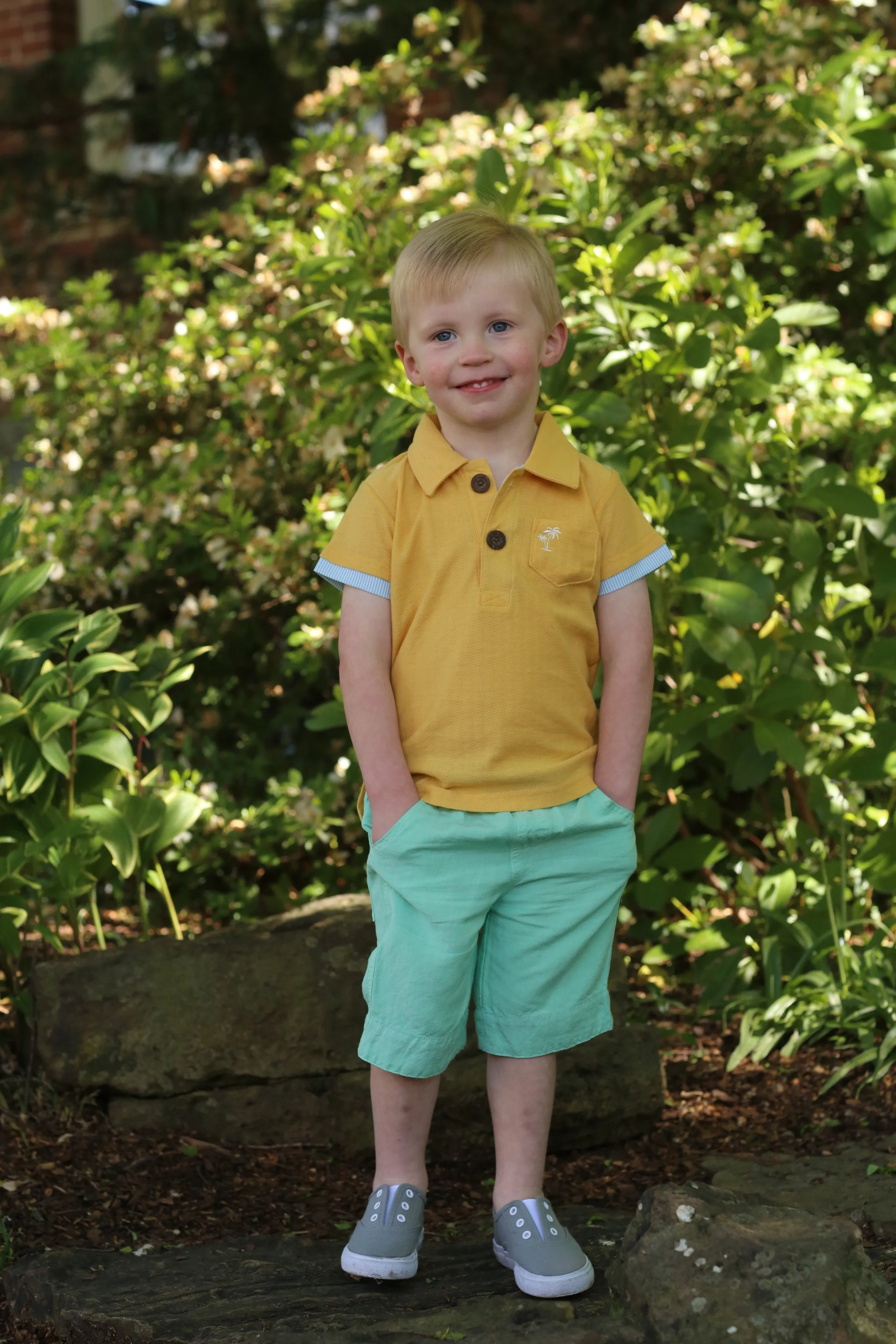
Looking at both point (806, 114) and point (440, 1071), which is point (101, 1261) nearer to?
point (440, 1071)

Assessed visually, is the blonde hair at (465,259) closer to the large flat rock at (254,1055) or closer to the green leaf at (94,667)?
the green leaf at (94,667)

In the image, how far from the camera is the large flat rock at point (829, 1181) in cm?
218

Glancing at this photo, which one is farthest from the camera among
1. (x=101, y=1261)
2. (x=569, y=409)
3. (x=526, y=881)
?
(x=569, y=409)

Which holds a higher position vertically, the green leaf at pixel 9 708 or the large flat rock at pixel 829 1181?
the green leaf at pixel 9 708

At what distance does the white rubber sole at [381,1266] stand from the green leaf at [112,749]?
3.68 ft

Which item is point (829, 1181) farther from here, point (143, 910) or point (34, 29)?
point (34, 29)

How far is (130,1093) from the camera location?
2.64 m

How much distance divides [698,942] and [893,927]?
0.47 meters

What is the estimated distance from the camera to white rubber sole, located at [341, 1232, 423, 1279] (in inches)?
77.4

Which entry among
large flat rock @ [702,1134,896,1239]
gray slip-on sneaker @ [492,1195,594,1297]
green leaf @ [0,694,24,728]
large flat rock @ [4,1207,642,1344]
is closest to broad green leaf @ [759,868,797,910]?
large flat rock @ [702,1134,896,1239]

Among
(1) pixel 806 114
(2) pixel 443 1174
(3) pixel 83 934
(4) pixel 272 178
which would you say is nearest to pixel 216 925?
(3) pixel 83 934

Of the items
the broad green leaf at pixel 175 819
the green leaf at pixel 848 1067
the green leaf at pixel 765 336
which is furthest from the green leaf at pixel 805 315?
the broad green leaf at pixel 175 819

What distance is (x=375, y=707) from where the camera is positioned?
198 centimetres

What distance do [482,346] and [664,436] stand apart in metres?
1.24
